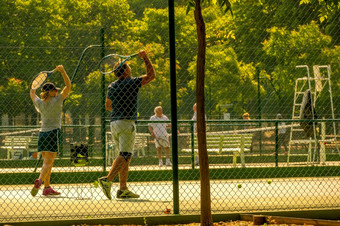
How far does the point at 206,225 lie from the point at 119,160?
2.74 m

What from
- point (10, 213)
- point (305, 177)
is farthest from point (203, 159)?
point (305, 177)

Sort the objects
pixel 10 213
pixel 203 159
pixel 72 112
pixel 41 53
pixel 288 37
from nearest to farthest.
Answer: pixel 203 159 → pixel 10 213 → pixel 41 53 → pixel 72 112 → pixel 288 37

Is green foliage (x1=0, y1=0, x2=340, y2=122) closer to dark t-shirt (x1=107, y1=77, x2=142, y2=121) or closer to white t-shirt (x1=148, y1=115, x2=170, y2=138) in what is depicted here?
white t-shirt (x1=148, y1=115, x2=170, y2=138)

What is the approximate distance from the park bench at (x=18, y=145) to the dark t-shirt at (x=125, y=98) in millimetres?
7760

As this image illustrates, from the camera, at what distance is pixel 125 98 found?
8.95m

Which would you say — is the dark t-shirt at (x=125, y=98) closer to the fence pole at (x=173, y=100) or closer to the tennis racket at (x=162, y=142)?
the fence pole at (x=173, y=100)

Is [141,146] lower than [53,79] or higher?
lower

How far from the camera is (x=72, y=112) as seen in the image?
51.2 ft

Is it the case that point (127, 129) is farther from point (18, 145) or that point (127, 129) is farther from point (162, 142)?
Answer: point (18, 145)

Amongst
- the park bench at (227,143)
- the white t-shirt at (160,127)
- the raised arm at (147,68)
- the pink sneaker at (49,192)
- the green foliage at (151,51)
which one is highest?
the green foliage at (151,51)

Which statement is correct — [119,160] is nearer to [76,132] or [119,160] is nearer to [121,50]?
[121,50]

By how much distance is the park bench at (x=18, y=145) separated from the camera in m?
16.7

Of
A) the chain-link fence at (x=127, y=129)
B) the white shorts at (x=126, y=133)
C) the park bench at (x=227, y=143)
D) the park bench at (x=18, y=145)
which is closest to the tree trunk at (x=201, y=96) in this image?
the chain-link fence at (x=127, y=129)

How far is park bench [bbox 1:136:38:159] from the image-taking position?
1673 cm
